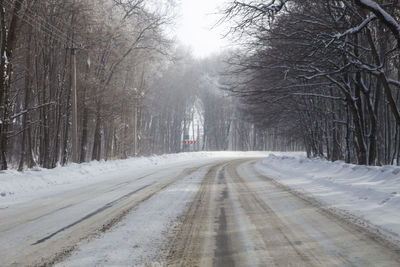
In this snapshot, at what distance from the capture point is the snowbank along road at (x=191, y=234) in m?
3.21

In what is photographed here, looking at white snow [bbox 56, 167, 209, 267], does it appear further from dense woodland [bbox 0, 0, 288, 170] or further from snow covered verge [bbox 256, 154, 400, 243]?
dense woodland [bbox 0, 0, 288, 170]

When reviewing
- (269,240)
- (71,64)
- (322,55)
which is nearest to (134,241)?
(269,240)

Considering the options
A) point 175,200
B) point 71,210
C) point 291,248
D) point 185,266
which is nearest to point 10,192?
point 71,210

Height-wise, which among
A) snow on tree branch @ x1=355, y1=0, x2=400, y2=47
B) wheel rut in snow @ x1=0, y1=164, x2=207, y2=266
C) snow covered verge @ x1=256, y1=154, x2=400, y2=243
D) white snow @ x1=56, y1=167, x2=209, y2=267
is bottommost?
wheel rut in snow @ x1=0, y1=164, x2=207, y2=266

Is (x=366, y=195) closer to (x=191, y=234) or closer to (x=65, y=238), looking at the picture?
(x=191, y=234)

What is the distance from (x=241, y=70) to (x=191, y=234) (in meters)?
8.20

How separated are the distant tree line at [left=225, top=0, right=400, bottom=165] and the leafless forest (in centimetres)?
6

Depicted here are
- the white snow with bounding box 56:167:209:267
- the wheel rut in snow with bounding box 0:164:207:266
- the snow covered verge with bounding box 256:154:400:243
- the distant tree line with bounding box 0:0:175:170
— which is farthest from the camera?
the distant tree line with bounding box 0:0:175:170

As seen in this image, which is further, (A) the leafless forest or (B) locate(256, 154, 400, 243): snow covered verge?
(A) the leafless forest

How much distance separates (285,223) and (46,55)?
62.6ft

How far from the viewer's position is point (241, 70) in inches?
440

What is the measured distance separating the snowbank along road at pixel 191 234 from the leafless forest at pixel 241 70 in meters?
5.09

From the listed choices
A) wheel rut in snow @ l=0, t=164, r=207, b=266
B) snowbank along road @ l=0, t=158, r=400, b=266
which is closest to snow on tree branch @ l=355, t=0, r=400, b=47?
snowbank along road @ l=0, t=158, r=400, b=266

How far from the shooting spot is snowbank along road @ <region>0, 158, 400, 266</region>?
10.5 ft
